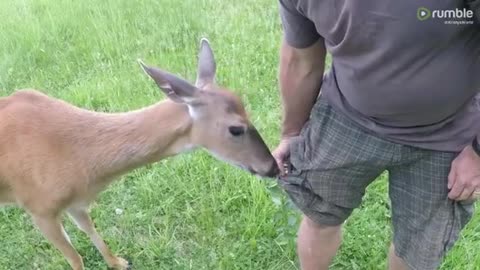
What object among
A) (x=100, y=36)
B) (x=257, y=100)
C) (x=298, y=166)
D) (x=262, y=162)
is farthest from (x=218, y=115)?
(x=100, y=36)

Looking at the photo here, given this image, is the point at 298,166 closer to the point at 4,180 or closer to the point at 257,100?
the point at 4,180

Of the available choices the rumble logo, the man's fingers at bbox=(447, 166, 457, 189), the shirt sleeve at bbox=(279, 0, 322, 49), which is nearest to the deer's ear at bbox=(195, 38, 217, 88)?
the shirt sleeve at bbox=(279, 0, 322, 49)

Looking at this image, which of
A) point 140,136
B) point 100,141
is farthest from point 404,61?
point 100,141

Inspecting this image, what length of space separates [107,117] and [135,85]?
175 cm

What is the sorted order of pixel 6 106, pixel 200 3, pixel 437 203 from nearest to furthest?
pixel 437 203 → pixel 6 106 → pixel 200 3

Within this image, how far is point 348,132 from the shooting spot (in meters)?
2.53

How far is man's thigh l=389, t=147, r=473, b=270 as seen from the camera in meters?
2.43

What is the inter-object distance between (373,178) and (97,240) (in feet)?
5.54

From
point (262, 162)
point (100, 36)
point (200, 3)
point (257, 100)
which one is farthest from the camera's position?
point (200, 3)

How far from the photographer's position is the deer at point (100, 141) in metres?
3.05

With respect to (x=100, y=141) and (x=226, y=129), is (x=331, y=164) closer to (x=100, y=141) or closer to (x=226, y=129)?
(x=226, y=129)

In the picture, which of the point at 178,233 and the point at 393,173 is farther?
the point at 178,233

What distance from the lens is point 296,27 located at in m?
2.42

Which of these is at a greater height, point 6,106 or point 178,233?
point 6,106
